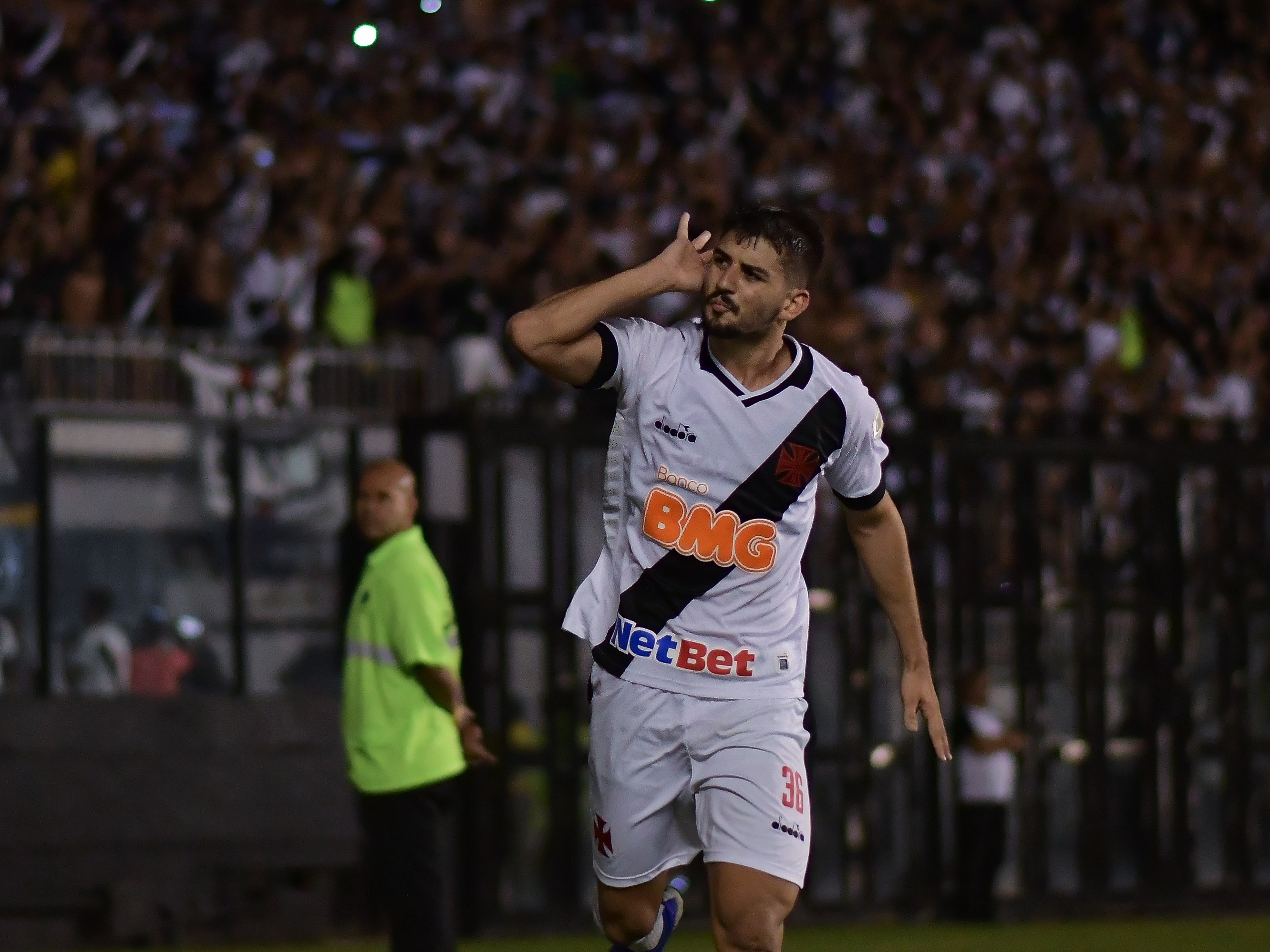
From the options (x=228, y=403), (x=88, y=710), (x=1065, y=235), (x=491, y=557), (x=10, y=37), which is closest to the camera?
(x=88, y=710)

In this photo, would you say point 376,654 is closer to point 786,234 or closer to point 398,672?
point 398,672

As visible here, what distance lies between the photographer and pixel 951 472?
51.1ft

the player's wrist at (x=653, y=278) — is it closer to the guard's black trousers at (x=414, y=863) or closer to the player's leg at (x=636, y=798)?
the player's leg at (x=636, y=798)

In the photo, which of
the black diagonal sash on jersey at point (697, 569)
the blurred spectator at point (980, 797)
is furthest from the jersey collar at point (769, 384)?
the blurred spectator at point (980, 797)

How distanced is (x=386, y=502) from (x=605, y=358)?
2852mm

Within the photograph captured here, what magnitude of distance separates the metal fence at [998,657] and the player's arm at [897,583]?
22.0ft

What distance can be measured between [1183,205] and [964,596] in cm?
886

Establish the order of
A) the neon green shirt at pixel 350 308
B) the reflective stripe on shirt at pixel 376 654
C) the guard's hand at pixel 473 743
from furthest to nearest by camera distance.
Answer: the neon green shirt at pixel 350 308
the reflective stripe on shirt at pixel 376 654
the guard's hand at pixel 473 743

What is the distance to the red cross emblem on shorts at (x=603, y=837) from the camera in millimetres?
7043

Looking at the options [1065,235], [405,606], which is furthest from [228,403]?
[1065,235]

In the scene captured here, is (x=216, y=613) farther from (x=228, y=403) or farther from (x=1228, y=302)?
(x=1228, y=302)

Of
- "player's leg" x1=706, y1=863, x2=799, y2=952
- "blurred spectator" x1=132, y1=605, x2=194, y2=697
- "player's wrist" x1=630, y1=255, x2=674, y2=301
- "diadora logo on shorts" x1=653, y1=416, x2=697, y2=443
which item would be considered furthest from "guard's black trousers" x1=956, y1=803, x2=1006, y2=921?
"player's wrist" x1=630, y1=255, x2=674, y2=301

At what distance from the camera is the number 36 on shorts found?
6902 mm

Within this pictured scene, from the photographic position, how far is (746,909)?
22.1 feet
